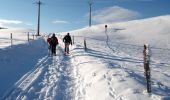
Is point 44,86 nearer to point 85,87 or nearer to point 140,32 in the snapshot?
point 85,87

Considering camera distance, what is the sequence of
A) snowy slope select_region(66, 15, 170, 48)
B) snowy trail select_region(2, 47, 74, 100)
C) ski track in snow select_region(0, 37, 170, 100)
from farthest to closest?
snowy slope select_region(66, 15, 170, 48) < snowy trail select_region(2, 47, 74, 100) < ski track in snow select_region(0, 37, 170, 100)

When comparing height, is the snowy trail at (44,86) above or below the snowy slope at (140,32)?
below

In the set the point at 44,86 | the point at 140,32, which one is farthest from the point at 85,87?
the point at 140,32

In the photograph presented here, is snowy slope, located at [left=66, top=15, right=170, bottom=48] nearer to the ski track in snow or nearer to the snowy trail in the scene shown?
the snowy trail

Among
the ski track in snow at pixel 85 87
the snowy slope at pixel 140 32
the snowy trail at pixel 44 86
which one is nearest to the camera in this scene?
the ski track in snow at pixel 85 87

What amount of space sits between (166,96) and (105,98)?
1.85 metres

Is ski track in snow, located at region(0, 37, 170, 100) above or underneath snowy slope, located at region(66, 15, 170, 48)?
underneath

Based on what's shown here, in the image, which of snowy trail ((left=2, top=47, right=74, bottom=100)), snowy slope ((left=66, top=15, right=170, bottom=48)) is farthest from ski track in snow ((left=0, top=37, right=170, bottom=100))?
snowy slope ((left=66, top=15, right=170, bottom=48))

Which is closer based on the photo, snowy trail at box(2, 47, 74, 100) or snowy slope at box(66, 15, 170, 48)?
snowy trail at box(2, 47, 74, 100)

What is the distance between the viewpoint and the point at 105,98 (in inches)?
401

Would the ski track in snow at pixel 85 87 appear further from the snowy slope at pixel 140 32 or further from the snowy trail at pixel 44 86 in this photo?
the snowy slope at pixel 140 32

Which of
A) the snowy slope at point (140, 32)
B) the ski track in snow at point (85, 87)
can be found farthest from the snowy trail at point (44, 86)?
the snowy slope at point (140, 32)

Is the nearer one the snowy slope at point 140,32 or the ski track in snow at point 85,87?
the ski track in snow at point 85,87

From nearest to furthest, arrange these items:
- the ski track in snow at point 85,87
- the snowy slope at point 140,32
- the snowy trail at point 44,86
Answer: the ski track in snow at point 85,87
the snowy trail at point 44,86
the snowy slope at point 140,32
